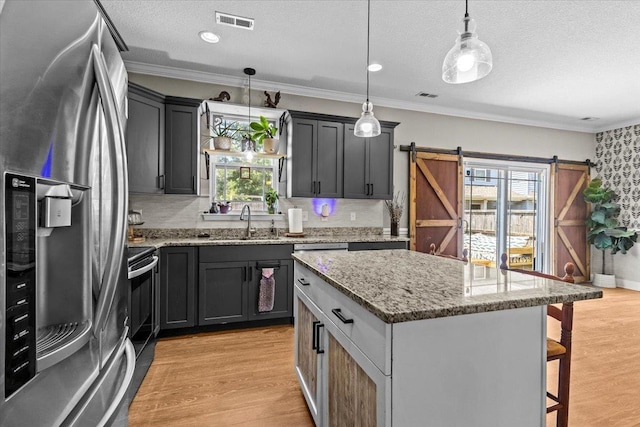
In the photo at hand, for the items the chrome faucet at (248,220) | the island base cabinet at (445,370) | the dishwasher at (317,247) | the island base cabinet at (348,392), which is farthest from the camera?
the chrome faucet at (248,220)

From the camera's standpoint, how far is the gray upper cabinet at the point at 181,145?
11.1ft

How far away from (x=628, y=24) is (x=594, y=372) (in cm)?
290

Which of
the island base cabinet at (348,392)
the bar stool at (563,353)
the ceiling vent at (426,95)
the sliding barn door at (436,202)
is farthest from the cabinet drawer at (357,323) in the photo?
the ceiling vent at (426,95)

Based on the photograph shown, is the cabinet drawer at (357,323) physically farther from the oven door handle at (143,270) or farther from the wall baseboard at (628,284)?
the wall baseboard at (628,284)

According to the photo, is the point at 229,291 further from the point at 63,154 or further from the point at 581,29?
the point at 581,29

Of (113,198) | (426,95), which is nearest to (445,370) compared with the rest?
(113,198)

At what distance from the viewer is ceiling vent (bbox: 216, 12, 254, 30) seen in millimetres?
2689

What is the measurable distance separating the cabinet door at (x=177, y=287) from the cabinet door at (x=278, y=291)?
1.87ft

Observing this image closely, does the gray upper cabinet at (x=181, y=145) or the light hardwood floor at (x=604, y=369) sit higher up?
the gray upper cabinet at (x=181, y=145)

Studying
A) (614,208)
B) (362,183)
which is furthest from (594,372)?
(614,208)

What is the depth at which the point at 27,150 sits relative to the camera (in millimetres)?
538

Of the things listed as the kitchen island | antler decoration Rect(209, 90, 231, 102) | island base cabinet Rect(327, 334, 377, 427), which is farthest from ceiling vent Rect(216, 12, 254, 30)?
island base cabinet Rect(327, 334, 377, 427)

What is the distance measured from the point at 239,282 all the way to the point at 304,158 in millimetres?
1591

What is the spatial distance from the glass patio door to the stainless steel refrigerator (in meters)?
5.22
